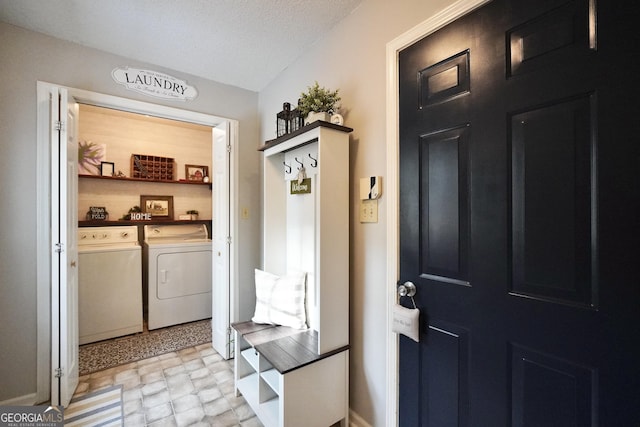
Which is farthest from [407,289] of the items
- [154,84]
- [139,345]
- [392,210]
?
[139,345]

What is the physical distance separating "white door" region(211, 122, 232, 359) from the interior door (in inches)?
72.6

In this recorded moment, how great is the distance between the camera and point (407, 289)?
134cm

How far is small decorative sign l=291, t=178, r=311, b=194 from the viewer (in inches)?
75.8

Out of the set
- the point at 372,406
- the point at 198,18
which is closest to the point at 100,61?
the point at 198,18

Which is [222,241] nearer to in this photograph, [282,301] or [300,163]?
[282,301]

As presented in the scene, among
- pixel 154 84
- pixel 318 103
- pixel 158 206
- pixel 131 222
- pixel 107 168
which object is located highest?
pixel 154 84

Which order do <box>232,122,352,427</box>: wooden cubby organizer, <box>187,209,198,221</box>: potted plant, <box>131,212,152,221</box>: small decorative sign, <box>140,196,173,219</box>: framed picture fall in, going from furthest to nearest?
1. <box>187,209,198,221</box>: potted plant
2. <box>140,196,173,219</box>: framed picture
3. <box>131,212,152,221</box>: small decorative sign
4. <box>232,122,352,427</box>: wooden cubby organizer

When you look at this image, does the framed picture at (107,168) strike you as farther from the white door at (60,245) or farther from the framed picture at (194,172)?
the white door at (60,245)

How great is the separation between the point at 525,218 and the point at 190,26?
2262 millimetres

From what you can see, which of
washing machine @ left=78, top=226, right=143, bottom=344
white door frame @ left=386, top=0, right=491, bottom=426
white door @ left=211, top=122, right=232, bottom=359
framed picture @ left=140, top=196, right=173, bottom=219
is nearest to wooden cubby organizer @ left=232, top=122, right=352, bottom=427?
white door frame @ left=386, top=0, right=491, bottom=426

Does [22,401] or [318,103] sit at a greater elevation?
Result: [318,103]

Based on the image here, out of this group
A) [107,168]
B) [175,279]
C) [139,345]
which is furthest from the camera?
[107,168]

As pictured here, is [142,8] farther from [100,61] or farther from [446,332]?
[446,332]

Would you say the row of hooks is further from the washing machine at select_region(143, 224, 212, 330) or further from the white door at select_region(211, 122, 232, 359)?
the washing machine at select_region(143, 224, 212, 330)
